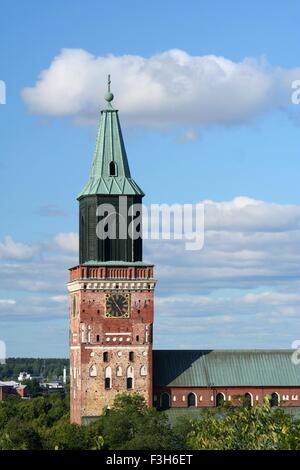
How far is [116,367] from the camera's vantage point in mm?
→ 98312

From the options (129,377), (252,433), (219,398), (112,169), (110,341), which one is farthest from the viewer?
(219,398)

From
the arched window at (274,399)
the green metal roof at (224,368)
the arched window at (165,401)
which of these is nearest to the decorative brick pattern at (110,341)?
the arched window at (165,401)

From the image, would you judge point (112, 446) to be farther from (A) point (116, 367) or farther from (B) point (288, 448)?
(B) point (288, 448)

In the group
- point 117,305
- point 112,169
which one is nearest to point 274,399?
point 117,305

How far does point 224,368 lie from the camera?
105m

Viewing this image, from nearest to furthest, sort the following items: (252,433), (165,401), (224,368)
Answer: (252,433) < (165,401) < (224,368)

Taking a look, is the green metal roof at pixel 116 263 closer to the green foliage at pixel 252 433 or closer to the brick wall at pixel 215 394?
the brick wall at pixel 215 394

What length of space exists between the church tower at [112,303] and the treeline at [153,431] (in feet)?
5.81

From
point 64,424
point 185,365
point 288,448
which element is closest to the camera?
point 288,448

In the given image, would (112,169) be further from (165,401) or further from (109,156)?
(165,401)

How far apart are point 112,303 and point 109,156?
31.0ft
